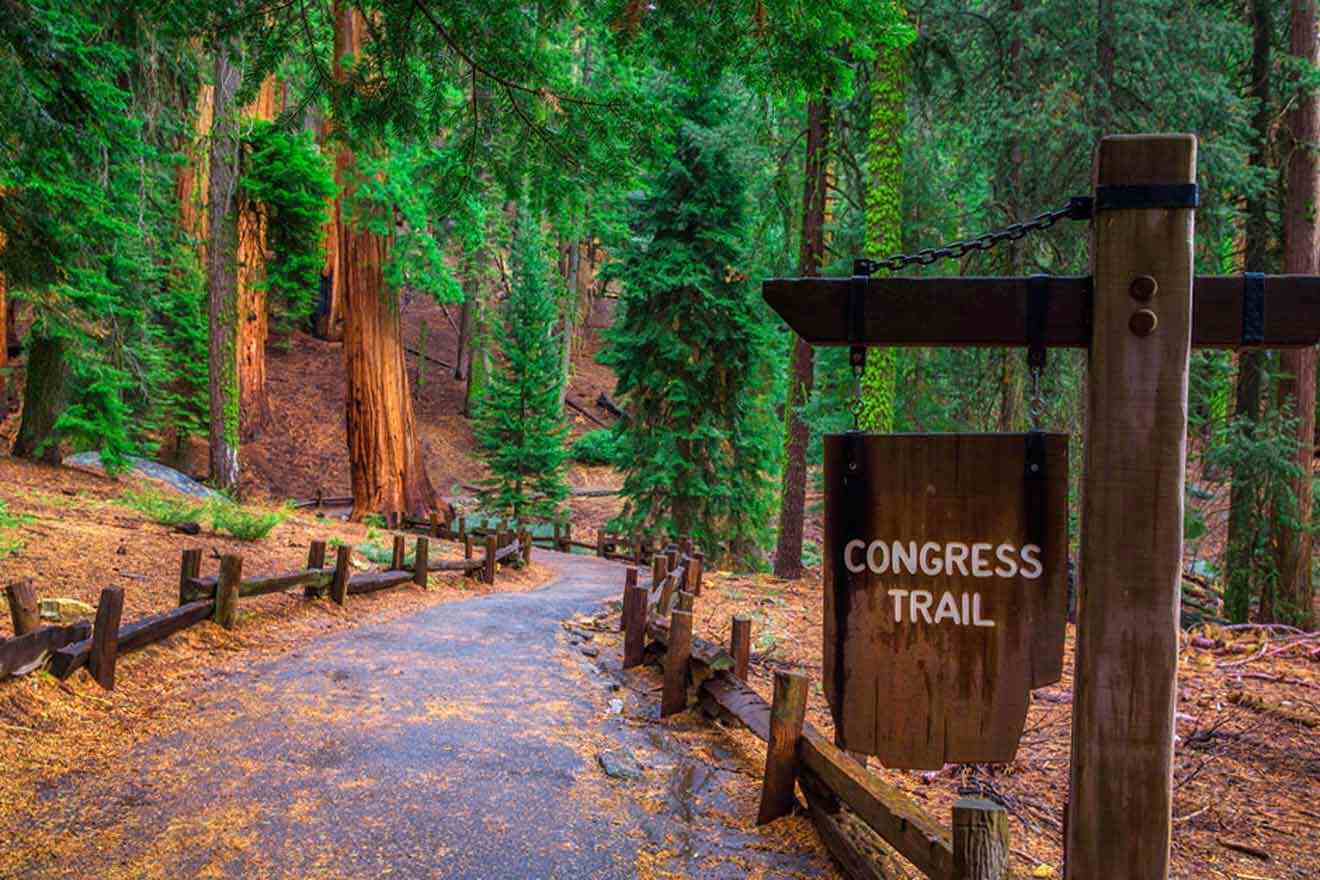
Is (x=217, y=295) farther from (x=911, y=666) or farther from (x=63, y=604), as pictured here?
(x=911, y=666)

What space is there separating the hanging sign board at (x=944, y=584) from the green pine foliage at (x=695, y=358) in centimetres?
1489

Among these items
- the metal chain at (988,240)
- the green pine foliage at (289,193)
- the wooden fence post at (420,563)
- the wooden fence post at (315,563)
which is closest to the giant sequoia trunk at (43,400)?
the green pine foliage at (289,193)

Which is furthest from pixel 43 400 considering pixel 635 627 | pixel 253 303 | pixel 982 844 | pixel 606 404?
pixel 606 404

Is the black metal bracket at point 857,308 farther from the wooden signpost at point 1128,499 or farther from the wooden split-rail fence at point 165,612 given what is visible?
the wooden split-rail fence at point 165,612

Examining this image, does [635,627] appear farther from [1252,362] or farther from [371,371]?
[371,371]

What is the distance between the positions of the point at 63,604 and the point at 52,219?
3063mm

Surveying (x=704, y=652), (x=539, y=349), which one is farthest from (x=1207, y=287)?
(x=539, y=349)

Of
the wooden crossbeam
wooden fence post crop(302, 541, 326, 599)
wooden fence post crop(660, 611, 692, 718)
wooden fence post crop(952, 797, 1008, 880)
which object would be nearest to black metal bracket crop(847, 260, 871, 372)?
the wooden crossbeam

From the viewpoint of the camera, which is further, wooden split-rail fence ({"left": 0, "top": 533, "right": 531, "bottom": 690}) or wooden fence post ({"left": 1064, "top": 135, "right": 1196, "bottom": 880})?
wooden split-rail fence ({"left": 0, "top": 533, "right": 531, "bottom": 690})

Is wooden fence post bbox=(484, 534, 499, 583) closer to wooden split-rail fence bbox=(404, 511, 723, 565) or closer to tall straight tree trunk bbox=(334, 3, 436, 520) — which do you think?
wooden split-rail fence bbox=(404, 511, 723, 565)

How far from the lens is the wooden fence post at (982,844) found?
3006 millimetres

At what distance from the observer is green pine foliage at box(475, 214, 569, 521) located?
24.3 meters

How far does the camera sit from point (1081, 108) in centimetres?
1112

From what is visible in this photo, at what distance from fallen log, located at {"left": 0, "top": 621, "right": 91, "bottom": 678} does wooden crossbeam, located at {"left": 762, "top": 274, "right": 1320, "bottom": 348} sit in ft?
17.2
